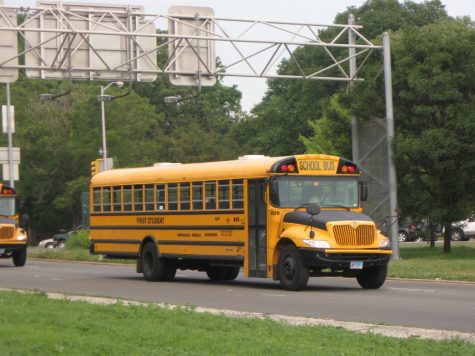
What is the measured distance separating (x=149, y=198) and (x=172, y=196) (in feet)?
3.44

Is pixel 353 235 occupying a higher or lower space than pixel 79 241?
higher

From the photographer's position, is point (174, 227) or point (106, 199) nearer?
point (174, 227)

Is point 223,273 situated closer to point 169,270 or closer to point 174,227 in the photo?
point 169,270

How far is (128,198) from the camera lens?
93.8ft

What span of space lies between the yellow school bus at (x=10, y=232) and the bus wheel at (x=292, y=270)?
52.2 ft

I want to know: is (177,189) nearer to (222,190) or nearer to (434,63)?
(222,190)

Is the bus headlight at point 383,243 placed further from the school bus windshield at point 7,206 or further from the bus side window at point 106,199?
the school bus windshield at point 7,206

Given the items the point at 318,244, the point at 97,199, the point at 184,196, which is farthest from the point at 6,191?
the point at 318,244

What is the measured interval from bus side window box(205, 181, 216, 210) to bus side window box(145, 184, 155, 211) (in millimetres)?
2358

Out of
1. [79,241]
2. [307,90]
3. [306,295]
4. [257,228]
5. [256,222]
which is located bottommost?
[306,295]

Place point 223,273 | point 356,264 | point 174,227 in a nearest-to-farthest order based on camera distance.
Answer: point 356,264
point 174,227
point 223,273

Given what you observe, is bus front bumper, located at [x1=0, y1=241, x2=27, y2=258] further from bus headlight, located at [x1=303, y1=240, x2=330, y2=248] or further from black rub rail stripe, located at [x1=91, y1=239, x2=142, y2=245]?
bus headlight, located at [x1=303, y1=240, x2=330, y2=248]

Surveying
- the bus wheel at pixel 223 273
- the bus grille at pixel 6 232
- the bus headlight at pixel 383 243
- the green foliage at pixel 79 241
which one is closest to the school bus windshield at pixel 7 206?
the bus grille at pixel 6 232

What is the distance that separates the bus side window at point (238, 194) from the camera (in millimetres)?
24312
